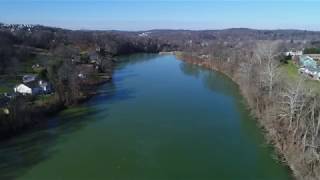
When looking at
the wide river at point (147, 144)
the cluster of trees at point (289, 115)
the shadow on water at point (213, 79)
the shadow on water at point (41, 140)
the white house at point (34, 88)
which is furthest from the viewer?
the shadow on water at point (213, 79)

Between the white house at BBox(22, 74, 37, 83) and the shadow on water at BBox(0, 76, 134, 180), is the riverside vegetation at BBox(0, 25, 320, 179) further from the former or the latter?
the white house at BBox(22, 74, 37, 83)

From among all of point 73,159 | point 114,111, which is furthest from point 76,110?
point 73,159

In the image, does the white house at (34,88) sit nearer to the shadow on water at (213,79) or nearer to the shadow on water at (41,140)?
the shadow on water at (41,140)

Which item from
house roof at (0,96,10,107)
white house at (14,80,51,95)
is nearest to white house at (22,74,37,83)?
white house at (14,80,51,95)

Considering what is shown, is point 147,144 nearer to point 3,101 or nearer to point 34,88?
point 3,101

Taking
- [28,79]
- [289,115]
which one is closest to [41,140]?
[289,115]

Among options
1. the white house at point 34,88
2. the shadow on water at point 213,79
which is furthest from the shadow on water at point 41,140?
the shadow on water at point 213,79

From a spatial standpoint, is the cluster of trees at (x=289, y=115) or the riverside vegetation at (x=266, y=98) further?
the riverside vegetation at (x=266, y=98)

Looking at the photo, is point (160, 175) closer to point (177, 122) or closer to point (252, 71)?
point (177, 122)
